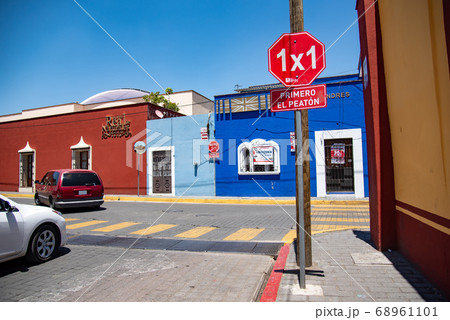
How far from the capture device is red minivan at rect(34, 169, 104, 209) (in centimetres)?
1215

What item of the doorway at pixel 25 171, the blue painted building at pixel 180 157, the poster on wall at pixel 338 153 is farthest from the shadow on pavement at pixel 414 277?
the doorway at pixel 25 171

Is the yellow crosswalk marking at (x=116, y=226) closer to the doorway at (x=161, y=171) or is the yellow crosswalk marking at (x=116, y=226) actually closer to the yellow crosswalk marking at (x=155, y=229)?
the yellow crosswalk marking at (x=155, y=229)

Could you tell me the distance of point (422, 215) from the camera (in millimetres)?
4176

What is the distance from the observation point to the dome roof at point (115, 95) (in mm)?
48700

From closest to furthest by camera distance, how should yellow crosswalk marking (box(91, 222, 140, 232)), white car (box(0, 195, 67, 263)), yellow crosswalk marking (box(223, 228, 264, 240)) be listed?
white car (box(0, 195, 67, 263)) < yellow crosswalk marking (box(223, 228, 264, 240)) < yellow crosswalk marking (box(91, 222, 140, 232))

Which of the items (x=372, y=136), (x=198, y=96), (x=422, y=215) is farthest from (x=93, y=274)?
(x=198, y=96)

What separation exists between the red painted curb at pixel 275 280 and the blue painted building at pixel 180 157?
12.9m

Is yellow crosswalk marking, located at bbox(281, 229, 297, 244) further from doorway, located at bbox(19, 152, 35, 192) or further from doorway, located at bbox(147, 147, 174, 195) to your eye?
doorway, located at bbox(19, 152, 35, 192)

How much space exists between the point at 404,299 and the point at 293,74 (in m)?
3.07

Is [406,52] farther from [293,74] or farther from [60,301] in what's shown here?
[60,301]

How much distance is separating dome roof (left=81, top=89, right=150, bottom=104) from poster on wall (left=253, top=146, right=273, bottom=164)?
35.7 m

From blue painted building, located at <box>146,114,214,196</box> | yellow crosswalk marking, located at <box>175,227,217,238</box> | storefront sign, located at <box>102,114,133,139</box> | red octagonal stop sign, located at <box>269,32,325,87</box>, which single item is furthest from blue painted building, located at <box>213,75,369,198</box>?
red octagonal stop sign, located at <box>269,32,325,87</box>

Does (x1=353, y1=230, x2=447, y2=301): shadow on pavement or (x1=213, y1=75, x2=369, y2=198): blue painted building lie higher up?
(x1=213, y1=75, x2=369, y2=198): blue painted building

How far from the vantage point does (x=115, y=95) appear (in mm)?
49750
